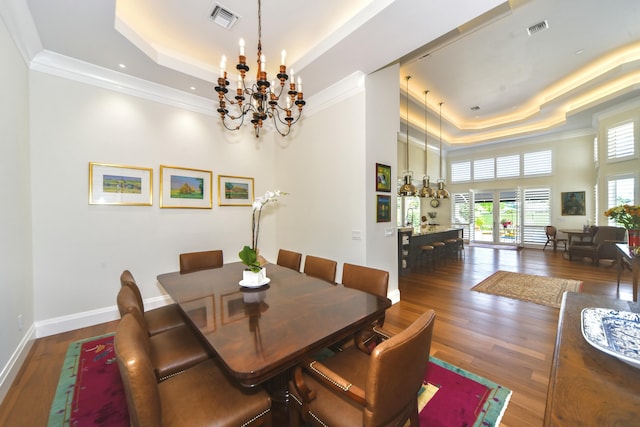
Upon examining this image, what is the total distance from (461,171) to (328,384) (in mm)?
10440

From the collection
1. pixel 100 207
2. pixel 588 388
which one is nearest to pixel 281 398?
pixel 588 388

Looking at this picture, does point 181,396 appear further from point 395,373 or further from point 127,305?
point 395,373

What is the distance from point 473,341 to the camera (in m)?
2.52

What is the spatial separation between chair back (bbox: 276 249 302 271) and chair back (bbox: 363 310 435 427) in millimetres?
1764

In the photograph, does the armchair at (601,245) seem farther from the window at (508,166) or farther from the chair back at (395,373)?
the chair back at (395,373)

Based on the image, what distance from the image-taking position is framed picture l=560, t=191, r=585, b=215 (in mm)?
7357

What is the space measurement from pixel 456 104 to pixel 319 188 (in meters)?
4.86

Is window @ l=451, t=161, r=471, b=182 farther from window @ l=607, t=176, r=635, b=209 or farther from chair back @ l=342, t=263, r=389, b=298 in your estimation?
chair back @ l=342, t=263, r=389, b=298

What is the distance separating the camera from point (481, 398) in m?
1.76

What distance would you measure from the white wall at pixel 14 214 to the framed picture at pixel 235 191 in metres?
2.01

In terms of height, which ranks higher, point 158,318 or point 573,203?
point 573,203

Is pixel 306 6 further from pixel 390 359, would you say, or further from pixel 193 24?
pixel 390 359

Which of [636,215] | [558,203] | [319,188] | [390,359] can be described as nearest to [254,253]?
[390,359]

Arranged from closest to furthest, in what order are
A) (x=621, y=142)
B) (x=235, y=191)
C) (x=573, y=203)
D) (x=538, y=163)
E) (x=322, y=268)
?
(x=322, y=268), (x=235, y=191), (x=621, y=142), (x=573, y=203), (x=538, y=163)
